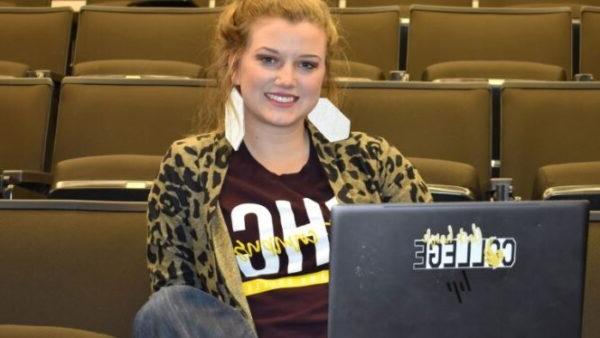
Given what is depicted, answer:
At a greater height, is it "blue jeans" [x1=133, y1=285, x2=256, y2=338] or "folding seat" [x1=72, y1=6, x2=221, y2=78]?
"folding seat" [x1=72, y1=6, x2=221, y2=78]

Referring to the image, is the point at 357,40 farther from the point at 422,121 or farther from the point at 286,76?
the point at 286,76

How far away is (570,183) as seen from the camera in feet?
4.87

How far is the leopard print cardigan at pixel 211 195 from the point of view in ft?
3.53

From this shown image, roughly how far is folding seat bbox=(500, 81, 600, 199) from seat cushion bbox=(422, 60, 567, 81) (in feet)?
0.85

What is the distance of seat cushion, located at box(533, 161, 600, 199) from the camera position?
4.91 feet

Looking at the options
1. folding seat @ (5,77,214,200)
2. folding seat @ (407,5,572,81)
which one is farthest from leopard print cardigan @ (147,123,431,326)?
folding seat @ (407,5,572,81)

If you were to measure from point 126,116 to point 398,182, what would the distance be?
31.9 inches

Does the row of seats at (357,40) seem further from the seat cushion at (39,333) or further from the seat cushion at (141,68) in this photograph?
the seat cushion at (39,333)

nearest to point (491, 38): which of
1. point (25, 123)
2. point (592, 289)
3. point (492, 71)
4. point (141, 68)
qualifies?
point (492, 71)

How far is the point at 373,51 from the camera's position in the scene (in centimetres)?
229

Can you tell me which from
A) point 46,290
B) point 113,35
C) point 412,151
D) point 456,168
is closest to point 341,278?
point 46,290

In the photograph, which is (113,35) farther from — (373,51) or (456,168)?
(456,168)

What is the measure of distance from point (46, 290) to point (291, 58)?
43cm

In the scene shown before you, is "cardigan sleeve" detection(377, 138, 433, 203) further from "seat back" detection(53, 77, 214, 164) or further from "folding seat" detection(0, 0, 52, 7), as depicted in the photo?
"folding seat" detection(0, 0, 52, 7)
